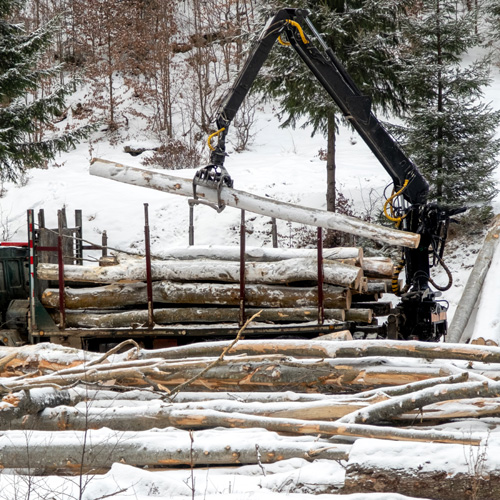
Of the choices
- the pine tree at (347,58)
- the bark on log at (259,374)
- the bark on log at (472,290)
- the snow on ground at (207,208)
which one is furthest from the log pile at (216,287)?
the pine tree at (347,58)

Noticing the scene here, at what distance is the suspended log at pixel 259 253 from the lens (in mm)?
8719

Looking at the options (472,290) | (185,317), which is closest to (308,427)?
(185,317)

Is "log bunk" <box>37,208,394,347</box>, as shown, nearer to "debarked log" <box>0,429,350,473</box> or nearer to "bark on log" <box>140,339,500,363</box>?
"bark on log" <box>140,339,500,363</box>

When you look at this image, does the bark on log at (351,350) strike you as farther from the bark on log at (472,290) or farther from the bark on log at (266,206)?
the bark on log at (472,290)

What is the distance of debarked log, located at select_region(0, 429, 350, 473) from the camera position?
4246 mm

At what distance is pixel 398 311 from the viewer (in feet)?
31.5

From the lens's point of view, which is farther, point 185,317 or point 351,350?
point 185,317

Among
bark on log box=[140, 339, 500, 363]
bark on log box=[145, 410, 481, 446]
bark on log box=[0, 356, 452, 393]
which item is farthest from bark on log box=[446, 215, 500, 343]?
bark on log box=[145, 410, 481, 446]

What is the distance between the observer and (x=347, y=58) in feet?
54.4

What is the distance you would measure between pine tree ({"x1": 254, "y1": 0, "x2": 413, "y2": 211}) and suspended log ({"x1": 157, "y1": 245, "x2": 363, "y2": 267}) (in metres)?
8.10

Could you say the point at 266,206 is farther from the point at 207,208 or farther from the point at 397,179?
the point at 207,208

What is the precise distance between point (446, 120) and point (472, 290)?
7.08m

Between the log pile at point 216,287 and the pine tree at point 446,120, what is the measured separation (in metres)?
7.08

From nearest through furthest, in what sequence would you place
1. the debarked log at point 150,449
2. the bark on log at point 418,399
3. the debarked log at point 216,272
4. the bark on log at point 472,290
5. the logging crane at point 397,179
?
the debarked log at point 150,449 → the bark on log at point 418,399 → the debarked log at point 216,272 → the bark on log at point 472,290 → the logging crane at point 397,179
